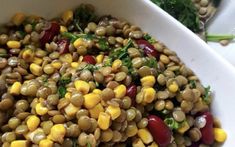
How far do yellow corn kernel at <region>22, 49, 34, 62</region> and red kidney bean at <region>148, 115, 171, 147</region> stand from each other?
257 millimetres

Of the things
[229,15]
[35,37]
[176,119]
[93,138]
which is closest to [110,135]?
[93,138]

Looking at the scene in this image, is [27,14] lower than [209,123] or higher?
higher

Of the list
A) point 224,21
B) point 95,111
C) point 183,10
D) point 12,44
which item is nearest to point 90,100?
point 95,111

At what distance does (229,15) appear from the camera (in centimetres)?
135

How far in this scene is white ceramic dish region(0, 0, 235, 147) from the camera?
1.02 m

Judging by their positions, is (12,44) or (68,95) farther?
(12,44)

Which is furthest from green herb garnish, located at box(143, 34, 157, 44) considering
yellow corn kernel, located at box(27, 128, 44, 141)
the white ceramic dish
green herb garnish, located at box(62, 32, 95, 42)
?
yellow corn kernel, located at box(27, 128, 44, 141)

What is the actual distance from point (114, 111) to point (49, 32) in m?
0.26

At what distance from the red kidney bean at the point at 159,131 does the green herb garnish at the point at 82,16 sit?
0.27m

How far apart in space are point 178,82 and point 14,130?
32 centimetres

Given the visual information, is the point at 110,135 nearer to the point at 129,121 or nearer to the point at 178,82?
the point at 129,121

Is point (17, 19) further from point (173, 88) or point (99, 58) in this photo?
point (173, 88)

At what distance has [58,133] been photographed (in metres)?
0.84

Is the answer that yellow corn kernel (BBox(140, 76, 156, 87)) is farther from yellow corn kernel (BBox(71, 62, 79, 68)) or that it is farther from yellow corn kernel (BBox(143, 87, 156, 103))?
yellow corn kernel (BBox(71, 62, 79, 68))
